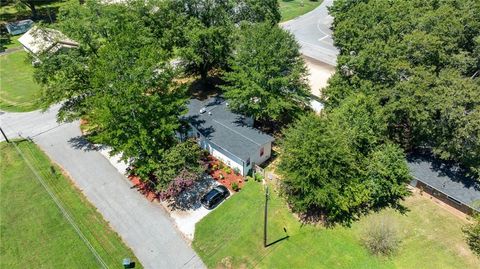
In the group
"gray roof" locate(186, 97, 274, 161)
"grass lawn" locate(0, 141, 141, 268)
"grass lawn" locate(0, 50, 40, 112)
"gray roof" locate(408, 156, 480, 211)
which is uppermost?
"gray roof" locate(186, 97, 274, 161)

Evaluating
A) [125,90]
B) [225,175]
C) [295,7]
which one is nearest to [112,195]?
[125,90]

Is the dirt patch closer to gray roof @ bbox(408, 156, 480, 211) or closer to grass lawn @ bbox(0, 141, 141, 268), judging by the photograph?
gray roof @ bbox(408, 156, 480, 211)

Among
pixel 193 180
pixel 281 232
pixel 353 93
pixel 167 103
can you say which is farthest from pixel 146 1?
pixel 281 232

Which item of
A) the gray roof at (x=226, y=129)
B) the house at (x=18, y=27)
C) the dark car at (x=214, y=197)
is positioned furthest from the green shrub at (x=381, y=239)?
the house at (x=18, y=27)

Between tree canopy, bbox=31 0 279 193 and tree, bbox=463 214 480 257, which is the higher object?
tree canopy, bbox=31 0 279 193

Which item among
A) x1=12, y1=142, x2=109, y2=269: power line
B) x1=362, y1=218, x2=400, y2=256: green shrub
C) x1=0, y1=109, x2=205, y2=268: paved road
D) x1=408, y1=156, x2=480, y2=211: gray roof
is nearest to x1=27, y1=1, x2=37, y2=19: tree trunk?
x1=0, y1=109, x2=205, y2=268: paved road

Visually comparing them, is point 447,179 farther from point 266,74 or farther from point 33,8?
point 33,8

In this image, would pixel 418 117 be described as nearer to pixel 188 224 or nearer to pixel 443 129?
pixel 443 129
